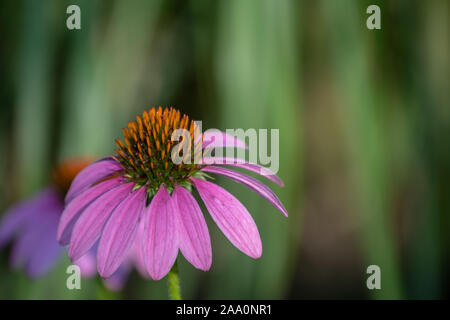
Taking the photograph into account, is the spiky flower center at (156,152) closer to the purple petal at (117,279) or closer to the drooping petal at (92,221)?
the drooping petal at (92,221)

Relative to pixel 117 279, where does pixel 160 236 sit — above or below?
above

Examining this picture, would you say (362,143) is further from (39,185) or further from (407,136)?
(39,185)

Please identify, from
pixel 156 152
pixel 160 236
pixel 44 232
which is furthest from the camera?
pixel 44 232

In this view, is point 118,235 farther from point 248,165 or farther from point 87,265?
point 87,265

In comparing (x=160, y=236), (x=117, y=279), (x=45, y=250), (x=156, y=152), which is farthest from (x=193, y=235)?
(x=45, y=250)

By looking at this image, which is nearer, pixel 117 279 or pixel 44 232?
pixel 117 279
